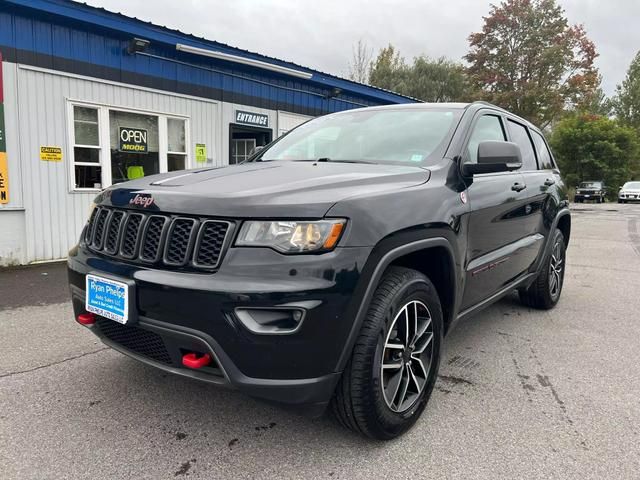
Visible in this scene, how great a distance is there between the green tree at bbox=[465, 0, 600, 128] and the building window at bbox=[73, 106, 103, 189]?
90.5ft

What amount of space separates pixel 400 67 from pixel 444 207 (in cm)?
3560

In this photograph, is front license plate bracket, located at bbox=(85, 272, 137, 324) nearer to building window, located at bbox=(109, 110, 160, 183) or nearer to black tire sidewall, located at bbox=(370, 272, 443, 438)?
black tire sidewall, located at bbox=(370, 272, 443, 438)

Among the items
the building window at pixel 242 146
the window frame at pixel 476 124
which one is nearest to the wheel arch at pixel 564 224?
the window frame at pixel 476 124

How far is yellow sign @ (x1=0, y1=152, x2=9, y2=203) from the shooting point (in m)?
6.87

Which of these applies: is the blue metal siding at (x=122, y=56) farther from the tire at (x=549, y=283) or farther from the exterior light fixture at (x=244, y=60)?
the tire at (x=549, y=283)

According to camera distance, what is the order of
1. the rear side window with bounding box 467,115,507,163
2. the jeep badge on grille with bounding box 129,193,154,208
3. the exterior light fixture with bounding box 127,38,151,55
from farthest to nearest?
1. the exterior light fixture with bounding box 127,38,151,55
2. the rear side window with bounding box 467,115,507,163
3. the jeep badge on grille with bounding box 129,193,154,208

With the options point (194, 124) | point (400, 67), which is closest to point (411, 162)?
point (194, 124)

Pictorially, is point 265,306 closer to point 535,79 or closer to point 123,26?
point 123,26

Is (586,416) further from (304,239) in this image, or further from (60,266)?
(60,266)

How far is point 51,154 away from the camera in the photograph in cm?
743

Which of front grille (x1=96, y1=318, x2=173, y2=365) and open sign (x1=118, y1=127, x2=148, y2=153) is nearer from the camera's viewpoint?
front grille (x1=96, y1=318, x2=173, y2=365)

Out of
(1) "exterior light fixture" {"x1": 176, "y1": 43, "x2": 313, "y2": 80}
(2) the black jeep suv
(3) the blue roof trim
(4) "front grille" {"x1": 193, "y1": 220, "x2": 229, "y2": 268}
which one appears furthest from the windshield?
(1) "exterior light fixture" {"x1": 176, "y1": 43, "x2": 313, "y2": 80}

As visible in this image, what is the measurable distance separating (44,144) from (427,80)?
3027 cm

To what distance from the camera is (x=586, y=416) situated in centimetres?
273
